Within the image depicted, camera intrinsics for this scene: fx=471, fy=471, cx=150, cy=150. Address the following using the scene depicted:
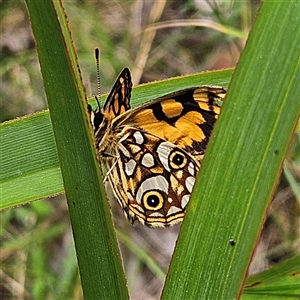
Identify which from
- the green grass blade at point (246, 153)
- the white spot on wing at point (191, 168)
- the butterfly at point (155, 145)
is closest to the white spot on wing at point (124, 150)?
Answer: the butterfly at point (155, 145)

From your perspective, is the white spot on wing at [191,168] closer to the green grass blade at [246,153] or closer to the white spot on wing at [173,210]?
the white spot on wing at [173,210]

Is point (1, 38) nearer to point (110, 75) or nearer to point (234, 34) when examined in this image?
point (110, 75)

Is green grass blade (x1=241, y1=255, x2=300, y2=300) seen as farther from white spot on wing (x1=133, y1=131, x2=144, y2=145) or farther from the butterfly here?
white spot on wing (x1=133, y1=131, x2=144, y2=145)

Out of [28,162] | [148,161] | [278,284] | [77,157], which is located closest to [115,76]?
[148,161]

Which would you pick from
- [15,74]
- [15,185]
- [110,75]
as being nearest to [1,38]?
[15,74]

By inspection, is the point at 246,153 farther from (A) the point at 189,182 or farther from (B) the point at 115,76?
(B) the point at 115,76

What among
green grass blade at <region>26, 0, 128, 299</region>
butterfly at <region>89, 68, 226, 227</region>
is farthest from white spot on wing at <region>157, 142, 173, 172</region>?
green grass blade at <region>26, 0, 128, 299</region>
